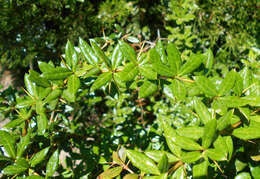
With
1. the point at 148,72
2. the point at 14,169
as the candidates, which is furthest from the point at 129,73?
Answer: the point at 14,169

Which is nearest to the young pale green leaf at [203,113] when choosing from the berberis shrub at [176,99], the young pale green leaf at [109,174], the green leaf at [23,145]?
the berberis shrub at [176,99]

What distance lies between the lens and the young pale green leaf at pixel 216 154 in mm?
498

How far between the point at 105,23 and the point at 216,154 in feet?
5.95

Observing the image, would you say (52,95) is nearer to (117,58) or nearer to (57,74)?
(57,74)

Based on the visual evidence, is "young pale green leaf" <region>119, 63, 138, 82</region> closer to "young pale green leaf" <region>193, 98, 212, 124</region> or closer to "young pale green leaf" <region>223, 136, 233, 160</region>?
"young pale green leaf" <region>193, 98, 212, 124</region>

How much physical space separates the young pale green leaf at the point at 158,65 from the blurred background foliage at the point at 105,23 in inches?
56.4

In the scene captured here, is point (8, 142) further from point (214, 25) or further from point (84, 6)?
point (214, 25)

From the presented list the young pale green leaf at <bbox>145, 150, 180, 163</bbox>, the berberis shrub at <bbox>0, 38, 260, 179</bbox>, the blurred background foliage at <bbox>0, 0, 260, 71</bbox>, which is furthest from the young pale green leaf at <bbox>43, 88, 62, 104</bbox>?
the blurred background foliage at <bbox>0, 0, 260, 71</bbox>

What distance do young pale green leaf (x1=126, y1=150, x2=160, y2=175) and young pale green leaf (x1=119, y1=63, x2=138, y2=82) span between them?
0.22 meters

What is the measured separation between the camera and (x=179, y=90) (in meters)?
0.62

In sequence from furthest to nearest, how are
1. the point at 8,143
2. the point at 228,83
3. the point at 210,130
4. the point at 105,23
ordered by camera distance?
1. the point at 105,23
2. the point at 8,143
3. the point at 228,83
4. the point at 210,130

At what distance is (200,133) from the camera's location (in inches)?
22.0

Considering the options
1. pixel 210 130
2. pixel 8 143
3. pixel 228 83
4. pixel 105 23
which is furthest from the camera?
pixel 105 23

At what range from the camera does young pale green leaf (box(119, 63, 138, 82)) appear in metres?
0.59
